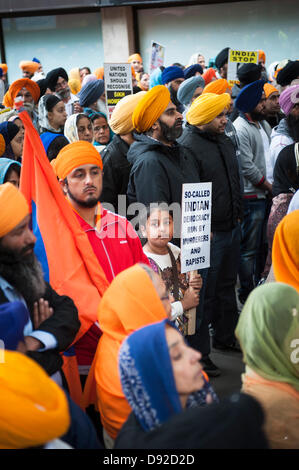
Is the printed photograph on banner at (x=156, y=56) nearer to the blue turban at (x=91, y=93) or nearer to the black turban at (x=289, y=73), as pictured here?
the black turban at (x=289, y=73)

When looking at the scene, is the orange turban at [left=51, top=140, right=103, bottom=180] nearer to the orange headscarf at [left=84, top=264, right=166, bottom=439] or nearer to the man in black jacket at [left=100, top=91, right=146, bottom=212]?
the orange headscarf at [left=84, top=264, right=166, bottom=439]

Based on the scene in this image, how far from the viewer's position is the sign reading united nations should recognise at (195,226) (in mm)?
3750

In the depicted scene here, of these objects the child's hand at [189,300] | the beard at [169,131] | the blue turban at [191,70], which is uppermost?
the blue turban at [191,70]

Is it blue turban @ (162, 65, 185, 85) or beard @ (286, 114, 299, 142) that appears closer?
beard @ (286, 114, 299, 142)

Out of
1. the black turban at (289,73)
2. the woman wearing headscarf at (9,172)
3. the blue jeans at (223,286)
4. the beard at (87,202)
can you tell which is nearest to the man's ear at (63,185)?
the beard at (87,202)

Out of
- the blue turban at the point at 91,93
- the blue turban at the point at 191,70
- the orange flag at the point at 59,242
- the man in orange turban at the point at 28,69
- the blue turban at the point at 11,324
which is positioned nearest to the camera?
the blue turban at the point at 11,324

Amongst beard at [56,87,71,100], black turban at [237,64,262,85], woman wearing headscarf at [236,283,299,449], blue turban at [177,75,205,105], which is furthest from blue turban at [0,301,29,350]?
beard at [56,87,71,100]

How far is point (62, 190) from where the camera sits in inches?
136

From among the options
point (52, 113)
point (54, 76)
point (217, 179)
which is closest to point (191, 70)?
point (54, 76)

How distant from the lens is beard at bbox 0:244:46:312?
2.51 meters

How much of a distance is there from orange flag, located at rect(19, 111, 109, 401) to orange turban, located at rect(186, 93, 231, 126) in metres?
1.97

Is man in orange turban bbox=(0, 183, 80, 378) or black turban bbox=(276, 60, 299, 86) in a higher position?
black turban bbox=(276, 60, 299, 86)

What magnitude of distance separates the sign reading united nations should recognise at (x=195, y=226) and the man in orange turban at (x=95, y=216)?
0.45 m

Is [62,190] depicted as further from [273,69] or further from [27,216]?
[273,69]
